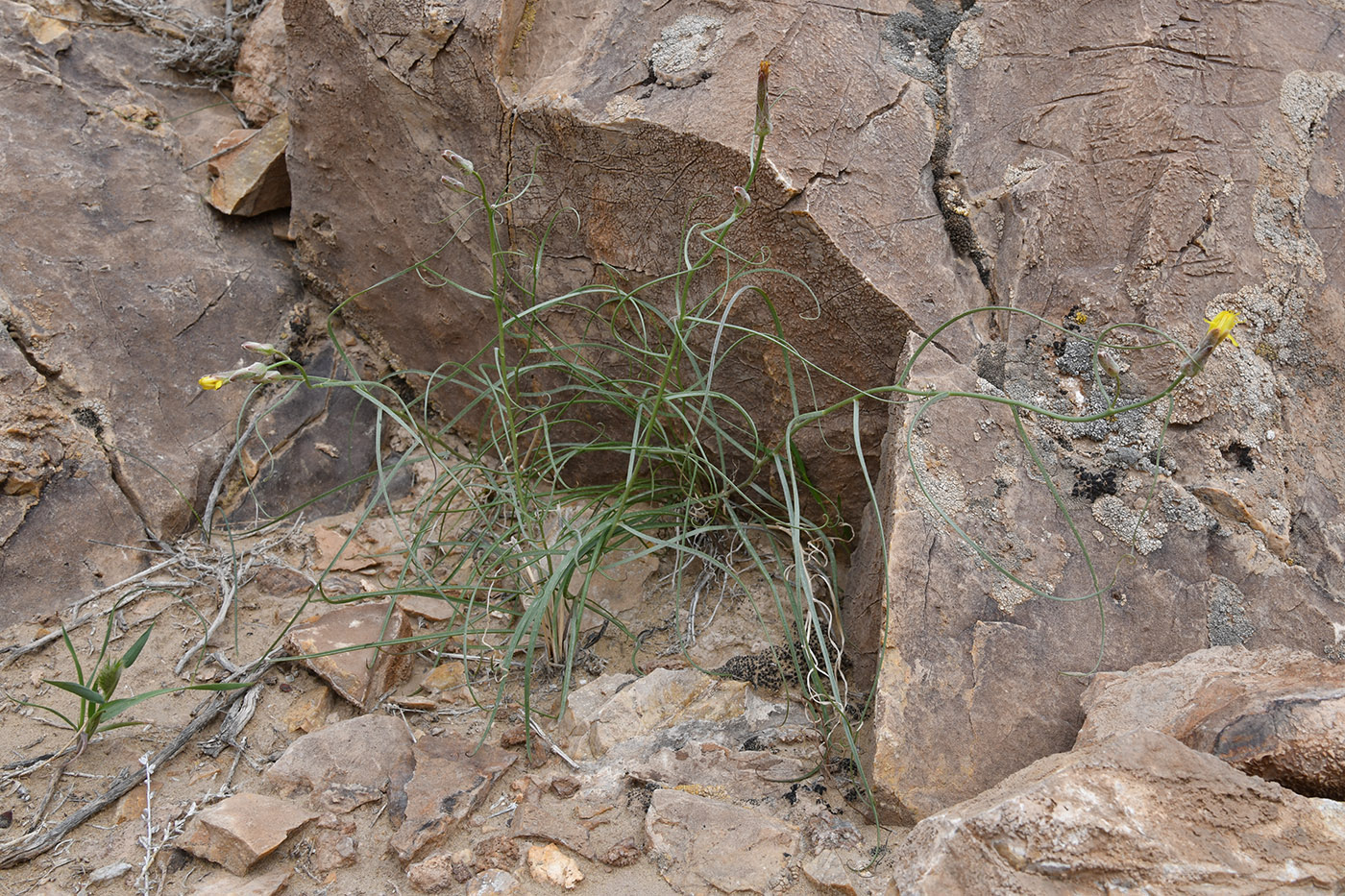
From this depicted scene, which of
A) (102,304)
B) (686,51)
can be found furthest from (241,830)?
(686,51)

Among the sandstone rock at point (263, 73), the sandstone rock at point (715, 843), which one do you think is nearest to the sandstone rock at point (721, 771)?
the sandstone rock at point (715, 843)

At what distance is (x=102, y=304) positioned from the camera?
2.11 metres

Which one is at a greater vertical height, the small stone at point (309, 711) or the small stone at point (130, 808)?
the small stone at point (130, 808)

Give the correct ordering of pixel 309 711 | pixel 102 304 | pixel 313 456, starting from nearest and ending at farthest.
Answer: pixel 309 711 → pixel 102 304 → pixel 313 456

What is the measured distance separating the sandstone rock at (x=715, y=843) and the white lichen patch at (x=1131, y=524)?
75cm

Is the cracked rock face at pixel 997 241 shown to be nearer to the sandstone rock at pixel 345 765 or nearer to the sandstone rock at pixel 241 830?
the sandstone rock at pixel 345 765

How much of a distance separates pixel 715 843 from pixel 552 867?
239mm

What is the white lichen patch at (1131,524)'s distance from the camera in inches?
61.4

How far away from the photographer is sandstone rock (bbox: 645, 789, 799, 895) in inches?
50.9

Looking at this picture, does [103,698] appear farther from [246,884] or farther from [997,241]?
[997,241]

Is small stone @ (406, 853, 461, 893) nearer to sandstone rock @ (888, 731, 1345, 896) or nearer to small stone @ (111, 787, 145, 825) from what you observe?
small stone @ (111, 787, 145, 825)

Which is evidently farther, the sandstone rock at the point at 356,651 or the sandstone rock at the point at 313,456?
the sandstone rock at the point at 313,456

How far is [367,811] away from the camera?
4.70 feet

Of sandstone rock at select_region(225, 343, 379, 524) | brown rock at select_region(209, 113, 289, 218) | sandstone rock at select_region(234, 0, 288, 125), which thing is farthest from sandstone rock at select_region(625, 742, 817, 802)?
sandstone rock at select_region(234, 0, 288, 125)
